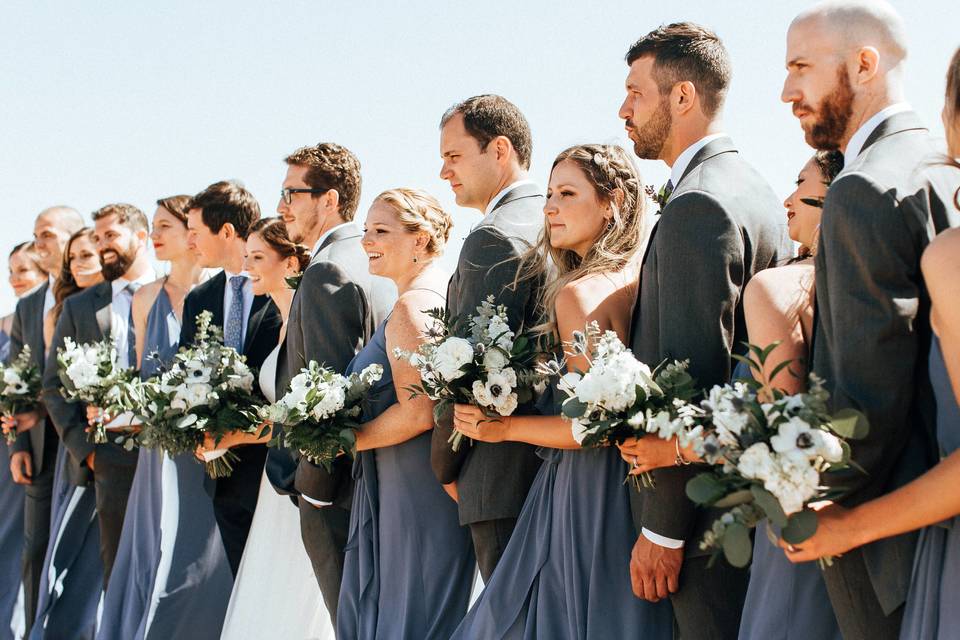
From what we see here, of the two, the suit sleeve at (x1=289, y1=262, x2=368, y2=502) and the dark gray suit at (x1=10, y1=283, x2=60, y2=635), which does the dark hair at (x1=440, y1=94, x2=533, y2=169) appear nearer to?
the suit sleeve at (x1=289, y1=262, x2=368, y2=502)

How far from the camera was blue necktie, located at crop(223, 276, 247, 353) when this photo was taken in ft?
24.7

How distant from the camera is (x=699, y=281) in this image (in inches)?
157

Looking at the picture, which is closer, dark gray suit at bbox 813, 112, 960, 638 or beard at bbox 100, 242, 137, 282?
dark gray suit at bbox 813, 112, 960, 638

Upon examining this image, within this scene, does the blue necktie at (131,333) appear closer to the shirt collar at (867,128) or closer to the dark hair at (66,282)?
the dark hair at (66,282)

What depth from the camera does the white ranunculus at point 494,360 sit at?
4684 mm

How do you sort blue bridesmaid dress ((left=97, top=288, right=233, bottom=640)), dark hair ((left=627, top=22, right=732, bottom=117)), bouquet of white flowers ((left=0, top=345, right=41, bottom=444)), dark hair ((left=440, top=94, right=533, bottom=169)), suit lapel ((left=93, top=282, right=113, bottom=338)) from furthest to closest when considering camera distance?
bouquet of white flowers ((left=0, top=345, right=41, bottom=444))
suit lapel ((left=93, top=282, right=113, bottom=338))
blue bridesmaid dress ((left=97, top=288, right=233, bottom=640))
dark hair ((left=440, top=94, right=533, bottom=169))
dark hair ((left=627, top=22, right=732, bottom=117))

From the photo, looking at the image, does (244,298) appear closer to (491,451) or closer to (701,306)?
(491,451)

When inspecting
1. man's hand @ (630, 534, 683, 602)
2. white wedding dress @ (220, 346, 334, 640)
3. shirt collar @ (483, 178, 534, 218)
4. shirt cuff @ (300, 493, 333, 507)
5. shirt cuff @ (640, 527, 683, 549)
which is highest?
shirt collar @ (483, 178, 534, 218)

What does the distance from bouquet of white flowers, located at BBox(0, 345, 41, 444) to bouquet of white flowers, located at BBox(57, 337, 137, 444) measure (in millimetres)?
1536

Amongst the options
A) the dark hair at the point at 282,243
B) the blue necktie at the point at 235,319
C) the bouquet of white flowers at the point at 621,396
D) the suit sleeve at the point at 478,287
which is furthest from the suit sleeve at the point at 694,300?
the blue necktie at the point at 235,319

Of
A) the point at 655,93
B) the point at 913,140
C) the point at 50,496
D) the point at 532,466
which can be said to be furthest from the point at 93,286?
the point at 913,140

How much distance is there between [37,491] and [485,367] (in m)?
6.45

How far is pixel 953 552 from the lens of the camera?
304 cm

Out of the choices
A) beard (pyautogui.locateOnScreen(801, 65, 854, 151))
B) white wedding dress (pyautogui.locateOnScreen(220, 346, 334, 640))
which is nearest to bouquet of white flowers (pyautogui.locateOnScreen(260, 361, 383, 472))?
white wedding dress (pyautogui.locateOnScreen(220, 346, 334, 640))
